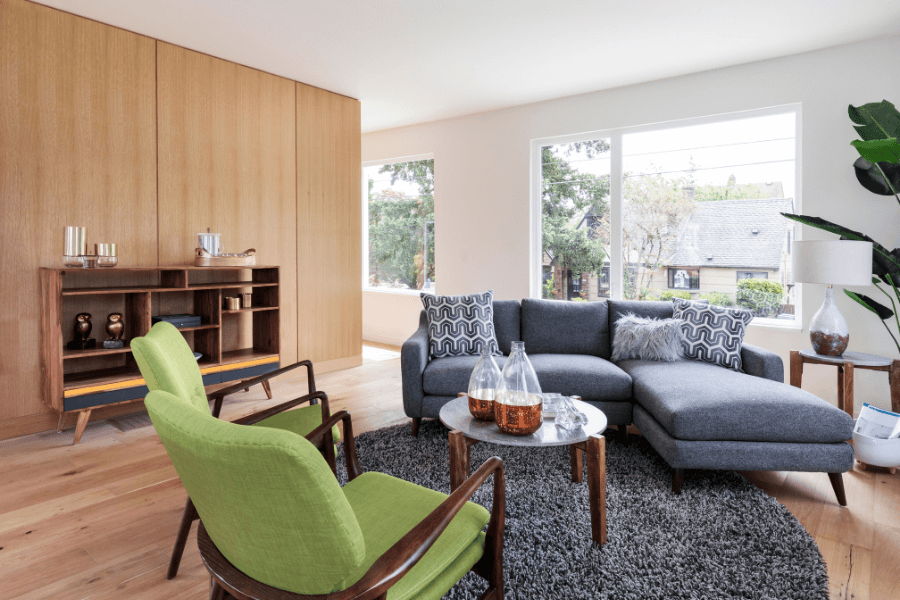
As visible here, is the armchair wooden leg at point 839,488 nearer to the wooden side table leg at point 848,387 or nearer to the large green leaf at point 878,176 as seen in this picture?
the wooden side table leg at point 848,387

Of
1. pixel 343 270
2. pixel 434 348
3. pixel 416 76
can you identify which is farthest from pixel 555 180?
pixel 434 348

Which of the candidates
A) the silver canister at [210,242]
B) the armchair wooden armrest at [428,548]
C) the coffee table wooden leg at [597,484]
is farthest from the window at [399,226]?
the armchair wooden armrest at [428,548]

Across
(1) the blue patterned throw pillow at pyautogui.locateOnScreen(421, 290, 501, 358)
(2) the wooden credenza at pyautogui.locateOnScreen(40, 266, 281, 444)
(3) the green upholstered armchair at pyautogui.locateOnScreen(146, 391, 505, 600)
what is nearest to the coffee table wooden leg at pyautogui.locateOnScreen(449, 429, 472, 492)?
(3) the green upholstered armchair at pyautogui.locateOnScreen(146, 391, 505, 600)

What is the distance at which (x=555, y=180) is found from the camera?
223 inches

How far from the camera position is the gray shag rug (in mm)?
1846

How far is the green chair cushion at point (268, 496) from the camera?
0.92 m

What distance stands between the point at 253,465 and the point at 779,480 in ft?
9.25

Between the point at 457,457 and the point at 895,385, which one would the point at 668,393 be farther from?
the point at 895,385

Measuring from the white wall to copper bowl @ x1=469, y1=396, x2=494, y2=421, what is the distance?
3324mm

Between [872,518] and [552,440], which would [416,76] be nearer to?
[552,440]

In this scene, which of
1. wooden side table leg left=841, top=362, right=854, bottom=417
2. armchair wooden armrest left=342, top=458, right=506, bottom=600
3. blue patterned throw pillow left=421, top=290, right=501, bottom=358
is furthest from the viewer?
blue patterned throw pillow left=421, top=290, right=501, bottom=358

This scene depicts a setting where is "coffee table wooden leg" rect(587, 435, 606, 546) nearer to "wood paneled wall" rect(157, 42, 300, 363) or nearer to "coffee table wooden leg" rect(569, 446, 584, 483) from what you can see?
"coffee table wooden leg" rect(569, 446, 584, 483)

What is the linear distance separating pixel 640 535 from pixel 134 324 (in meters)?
3.60

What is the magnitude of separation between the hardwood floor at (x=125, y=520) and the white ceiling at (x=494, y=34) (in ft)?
A: 9.24
